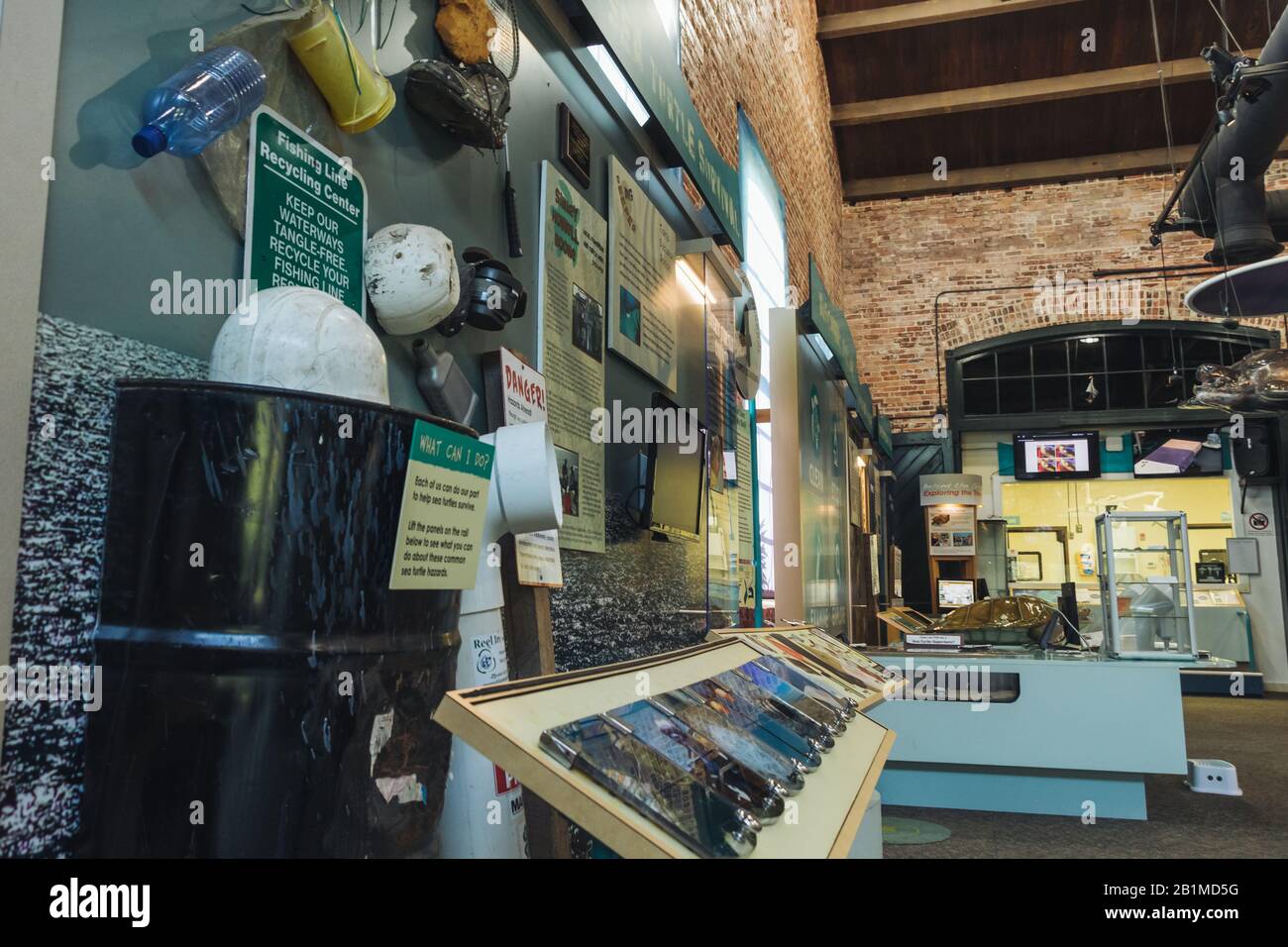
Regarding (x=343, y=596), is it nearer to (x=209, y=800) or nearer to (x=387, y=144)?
(x=209, y=800)

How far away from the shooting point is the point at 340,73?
1.42m

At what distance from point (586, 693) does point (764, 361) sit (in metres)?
5.39

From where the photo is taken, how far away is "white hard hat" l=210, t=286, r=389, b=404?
42.3 inches

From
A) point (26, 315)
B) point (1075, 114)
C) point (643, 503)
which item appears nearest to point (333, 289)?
point (26, 315)

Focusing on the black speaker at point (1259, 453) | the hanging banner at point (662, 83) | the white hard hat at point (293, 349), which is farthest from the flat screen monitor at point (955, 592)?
the white hard hat at point (293, 349)

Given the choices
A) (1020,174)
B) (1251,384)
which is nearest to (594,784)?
(1251,384)

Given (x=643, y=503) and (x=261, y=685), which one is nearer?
(x=261, y=685)

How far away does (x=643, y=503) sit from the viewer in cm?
277

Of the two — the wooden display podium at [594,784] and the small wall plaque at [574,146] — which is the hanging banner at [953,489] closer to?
the small wall plaque at [574,146]

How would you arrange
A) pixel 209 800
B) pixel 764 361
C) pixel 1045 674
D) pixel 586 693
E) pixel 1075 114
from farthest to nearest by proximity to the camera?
pixel 1075 114
pixel 764 361
pixel 1045 674
pixel 586 693
pixel 209 800

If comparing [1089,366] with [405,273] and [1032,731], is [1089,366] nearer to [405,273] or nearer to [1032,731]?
[1032,731]

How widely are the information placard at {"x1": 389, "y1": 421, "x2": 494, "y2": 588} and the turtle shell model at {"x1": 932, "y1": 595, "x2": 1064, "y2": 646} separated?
172 inches

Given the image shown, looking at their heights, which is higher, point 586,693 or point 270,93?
point 270,93

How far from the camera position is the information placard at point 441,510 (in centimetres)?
111
